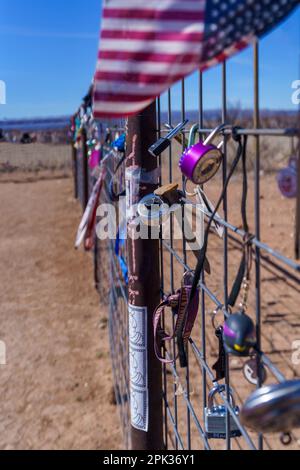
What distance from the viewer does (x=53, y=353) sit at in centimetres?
362

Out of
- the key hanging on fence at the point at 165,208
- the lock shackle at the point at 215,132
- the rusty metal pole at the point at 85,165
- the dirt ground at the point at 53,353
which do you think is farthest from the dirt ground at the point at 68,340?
the rusty metal pole at the point at 85,165

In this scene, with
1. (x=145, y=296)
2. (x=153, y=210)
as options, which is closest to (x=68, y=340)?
(x=145, y=296)

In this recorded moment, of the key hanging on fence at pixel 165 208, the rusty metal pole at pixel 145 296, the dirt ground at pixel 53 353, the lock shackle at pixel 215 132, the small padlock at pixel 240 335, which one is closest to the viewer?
the small padlock at pixel 240 335

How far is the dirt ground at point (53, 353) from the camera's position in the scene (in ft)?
8.84

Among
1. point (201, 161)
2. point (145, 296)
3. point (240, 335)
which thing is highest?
point (201, 161)

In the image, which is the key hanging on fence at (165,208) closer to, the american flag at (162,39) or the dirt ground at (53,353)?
the american flag at (162,39)

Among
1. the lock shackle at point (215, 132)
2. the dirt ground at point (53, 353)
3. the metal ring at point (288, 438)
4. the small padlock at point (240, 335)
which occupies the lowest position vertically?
the dirt ground at point (53, 353)

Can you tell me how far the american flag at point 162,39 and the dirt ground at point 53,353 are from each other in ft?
7.18

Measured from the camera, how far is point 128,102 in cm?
69

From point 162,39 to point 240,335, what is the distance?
391 millimetres

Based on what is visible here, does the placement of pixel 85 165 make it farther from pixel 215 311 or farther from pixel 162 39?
pixel 162 39

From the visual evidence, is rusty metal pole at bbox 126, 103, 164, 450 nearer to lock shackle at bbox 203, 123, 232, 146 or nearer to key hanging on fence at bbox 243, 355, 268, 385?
lock shackle at bbox 203, 123, 232, 146

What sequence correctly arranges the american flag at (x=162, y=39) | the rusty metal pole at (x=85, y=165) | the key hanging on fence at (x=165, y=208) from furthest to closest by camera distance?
the rusty metal pole at (x=85, y=165) < the key hanging on fence at (x=165, y=208) < the american flag at (x=162, y=39)
